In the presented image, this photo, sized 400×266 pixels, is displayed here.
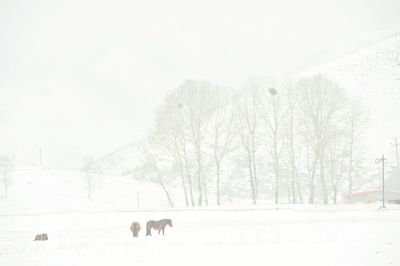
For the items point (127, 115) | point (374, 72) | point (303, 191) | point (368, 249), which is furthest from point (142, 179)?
point (127, 115)

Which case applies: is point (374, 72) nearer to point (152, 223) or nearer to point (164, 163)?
point (164, 163)

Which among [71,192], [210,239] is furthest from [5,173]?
[210,239]

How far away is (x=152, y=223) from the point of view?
26.1m

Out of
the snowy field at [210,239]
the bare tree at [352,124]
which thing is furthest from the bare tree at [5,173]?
the bare tree at [352,124]

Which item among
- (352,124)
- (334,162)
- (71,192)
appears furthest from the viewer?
(71,192)

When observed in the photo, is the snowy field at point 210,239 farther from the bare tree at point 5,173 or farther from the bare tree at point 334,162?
the bare tree at point 5,173

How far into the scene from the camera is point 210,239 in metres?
23.4

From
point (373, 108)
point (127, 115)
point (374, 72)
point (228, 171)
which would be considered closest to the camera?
point (228, 171)

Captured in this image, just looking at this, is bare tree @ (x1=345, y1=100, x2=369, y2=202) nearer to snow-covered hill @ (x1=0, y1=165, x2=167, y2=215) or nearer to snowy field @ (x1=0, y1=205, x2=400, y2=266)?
snowy field @ (x1=0, y1=205, x2=400, y2=266)

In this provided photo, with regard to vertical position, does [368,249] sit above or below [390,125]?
below

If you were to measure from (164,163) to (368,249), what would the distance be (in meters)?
75.9

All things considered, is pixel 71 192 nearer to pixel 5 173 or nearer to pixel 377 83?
pixel 5 173

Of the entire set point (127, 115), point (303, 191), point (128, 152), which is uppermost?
point (127, 115)

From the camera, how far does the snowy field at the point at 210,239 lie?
17.0 metres
